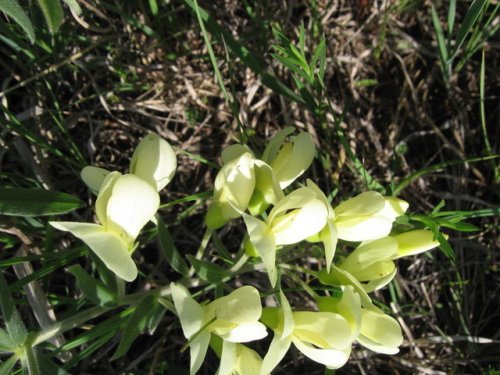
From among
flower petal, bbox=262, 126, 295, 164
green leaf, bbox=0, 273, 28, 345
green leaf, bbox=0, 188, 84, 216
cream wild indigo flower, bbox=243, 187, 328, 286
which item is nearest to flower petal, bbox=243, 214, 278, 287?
cream wild indigo flower, bbox=243, 187, 328, 286

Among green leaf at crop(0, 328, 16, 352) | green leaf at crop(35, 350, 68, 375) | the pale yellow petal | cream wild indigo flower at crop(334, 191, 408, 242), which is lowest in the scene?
green leaf at crop(35, 350, 68, 375)

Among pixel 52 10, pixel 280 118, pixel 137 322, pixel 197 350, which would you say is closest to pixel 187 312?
pixel 197 350

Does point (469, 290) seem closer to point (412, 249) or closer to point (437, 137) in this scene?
point (437, 137)

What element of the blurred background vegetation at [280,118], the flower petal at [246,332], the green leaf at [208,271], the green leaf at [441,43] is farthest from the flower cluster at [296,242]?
the green leaf at [441,43]

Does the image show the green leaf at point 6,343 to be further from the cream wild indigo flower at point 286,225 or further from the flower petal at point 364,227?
the flower petal at point 364,227

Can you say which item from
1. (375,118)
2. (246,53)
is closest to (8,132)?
(246,53)

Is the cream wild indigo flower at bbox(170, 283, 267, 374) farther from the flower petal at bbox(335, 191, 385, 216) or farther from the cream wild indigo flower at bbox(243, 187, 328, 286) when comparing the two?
the flower petal at bbox(335, 191, 385, 216)

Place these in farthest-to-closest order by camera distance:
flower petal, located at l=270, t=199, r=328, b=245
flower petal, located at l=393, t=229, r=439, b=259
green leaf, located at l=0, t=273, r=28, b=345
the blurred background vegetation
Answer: the blurred background vegetation < flower petal, located at l=393, t=229, r=439, b=259 < green leaf, located at l=0, t=273, r=28, b=345 < flower petal, located at l=270, t=199, r=328, b=245

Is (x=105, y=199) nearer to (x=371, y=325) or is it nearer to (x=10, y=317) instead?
(x=10, y=317)
